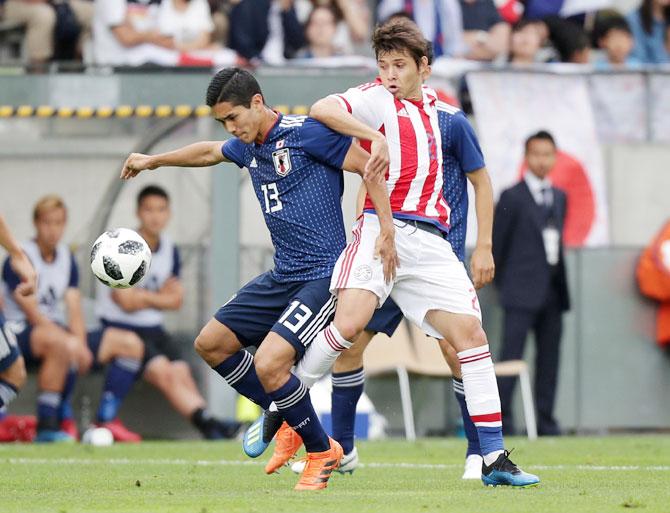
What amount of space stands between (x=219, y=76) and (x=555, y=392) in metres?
6.70

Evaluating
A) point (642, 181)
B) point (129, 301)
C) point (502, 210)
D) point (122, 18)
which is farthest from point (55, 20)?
point (642, 181)

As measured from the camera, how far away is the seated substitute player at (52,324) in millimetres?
12500

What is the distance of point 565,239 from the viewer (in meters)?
13.9

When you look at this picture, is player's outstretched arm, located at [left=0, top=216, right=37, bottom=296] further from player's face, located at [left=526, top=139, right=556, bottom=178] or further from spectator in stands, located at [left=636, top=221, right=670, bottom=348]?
spectator in stands, located at [left=636, top=221, right=670, bottom=348]

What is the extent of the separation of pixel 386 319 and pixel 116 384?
4.56 metres

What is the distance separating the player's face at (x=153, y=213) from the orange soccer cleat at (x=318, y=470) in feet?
19.4

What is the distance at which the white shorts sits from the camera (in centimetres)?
723

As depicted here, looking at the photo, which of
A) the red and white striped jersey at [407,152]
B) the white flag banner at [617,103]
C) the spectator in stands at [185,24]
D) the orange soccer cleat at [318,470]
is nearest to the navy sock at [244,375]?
the orange soccer cleat at [318,470]

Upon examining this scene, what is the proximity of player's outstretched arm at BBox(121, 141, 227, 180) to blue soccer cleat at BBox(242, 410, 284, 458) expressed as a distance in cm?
133

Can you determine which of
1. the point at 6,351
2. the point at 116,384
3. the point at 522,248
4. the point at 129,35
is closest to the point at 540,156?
the point at 522,248

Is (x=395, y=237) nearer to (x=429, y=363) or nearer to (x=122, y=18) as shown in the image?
(x=429, y=363)

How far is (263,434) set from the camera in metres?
7.71

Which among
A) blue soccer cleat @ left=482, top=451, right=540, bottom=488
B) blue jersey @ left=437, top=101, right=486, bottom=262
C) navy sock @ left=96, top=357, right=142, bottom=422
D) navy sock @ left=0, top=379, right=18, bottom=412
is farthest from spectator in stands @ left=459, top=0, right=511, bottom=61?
blue soccer cleat @ left=482, top=451, right=540, bottom=488

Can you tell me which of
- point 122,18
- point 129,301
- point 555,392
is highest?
point 122,18
